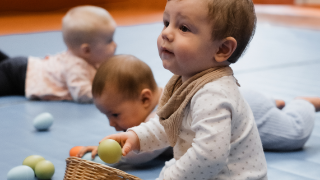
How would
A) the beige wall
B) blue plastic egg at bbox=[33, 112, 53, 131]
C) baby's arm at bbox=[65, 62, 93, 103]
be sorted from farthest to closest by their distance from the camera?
the beige wall < baby's arm at bbox=[65, 62, 93, 103] < blue plastic egg at bbox=[33, 112, 53, 131]

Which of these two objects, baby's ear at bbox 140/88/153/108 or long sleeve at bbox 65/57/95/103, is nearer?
baby's ear at bbox 140/88/153/108

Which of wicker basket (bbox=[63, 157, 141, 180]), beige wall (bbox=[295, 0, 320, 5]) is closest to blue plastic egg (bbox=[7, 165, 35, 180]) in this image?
wicker basket (bbox=[63, 157, 141, 180])

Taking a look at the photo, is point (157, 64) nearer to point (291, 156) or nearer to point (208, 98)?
point (291, 156)

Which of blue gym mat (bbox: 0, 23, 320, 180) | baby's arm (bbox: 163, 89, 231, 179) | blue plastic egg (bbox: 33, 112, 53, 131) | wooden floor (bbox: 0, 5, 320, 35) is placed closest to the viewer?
baby's arm (bbox: 163, 89, 231, 179)

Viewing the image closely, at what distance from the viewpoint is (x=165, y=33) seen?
841 millimetres

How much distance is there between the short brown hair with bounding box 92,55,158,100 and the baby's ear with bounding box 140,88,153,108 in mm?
13

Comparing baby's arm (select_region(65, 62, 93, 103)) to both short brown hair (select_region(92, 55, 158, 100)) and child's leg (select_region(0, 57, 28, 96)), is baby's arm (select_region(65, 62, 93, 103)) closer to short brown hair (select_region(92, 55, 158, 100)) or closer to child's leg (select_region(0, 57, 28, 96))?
child's leg (select_region(0, 57, 28, 96))

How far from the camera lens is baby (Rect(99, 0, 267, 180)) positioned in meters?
0.78

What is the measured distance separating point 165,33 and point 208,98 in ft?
0.54

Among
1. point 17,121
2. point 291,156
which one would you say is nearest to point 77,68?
point 17,121

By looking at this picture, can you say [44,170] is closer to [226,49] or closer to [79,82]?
[226,49]

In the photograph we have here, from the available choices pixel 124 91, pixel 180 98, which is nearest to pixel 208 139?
pixel 180 98

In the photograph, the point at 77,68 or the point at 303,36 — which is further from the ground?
the point at 77,68

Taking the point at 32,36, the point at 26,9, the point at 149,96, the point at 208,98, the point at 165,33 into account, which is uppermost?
the point at 165,33
